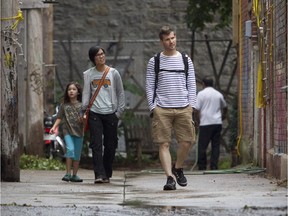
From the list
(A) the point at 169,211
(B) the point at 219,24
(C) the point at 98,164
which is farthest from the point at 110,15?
(A) the point at 169,211

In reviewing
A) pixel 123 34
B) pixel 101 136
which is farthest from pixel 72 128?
pixel 123 34

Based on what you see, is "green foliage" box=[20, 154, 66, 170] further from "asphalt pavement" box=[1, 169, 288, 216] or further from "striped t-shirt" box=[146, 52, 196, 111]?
"striped t-shirt" box=[146, 52, 196, 111]

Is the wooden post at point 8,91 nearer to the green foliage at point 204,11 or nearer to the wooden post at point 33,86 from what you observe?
the wooden post at point 33,86

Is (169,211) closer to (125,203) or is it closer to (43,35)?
(125,203)

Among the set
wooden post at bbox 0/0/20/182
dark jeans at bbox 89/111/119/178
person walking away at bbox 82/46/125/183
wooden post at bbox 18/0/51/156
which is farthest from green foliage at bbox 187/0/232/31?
wooden post at bbox 0/0/20/182

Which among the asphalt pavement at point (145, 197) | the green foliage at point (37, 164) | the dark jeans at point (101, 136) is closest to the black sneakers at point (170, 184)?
the asphalt pavement at point (145, 197)

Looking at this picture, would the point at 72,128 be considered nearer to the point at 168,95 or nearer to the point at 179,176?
the point at 179,176

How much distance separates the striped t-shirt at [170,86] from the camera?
13180mm

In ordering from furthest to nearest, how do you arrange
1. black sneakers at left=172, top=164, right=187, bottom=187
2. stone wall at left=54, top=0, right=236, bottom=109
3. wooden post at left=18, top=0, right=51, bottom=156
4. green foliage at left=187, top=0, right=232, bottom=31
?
stone wall at left=54, top=0, right=236, bottom=109, green foliage at left=187, top=0, right=232, bottom=31, wooden post at left=18, top=0, right=51, bottom=156, black sneakers at left=172, top=164, right=187, bottom=187

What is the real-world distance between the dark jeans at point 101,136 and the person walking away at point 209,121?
6.43m

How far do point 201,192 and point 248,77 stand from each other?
7.42 meters

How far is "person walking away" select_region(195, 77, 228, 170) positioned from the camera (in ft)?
69.5

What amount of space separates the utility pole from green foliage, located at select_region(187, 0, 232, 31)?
9.98m

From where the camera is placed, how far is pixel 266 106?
656 inches
